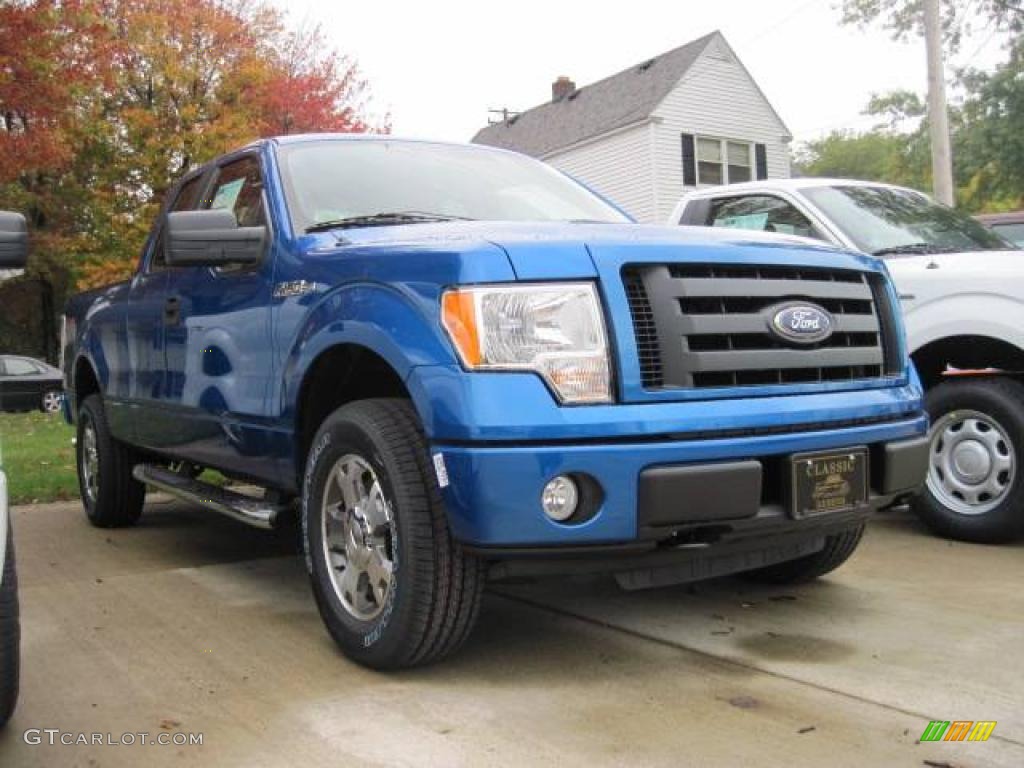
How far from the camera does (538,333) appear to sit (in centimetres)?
296

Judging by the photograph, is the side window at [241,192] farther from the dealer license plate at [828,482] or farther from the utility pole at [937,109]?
the utility pole at [937,109]

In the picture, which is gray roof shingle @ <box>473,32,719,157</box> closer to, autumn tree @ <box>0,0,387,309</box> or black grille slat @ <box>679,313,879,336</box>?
autumn tree @ <box>0,0,387,309</box>

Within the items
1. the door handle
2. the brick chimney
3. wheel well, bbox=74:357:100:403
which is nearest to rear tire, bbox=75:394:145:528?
wheel well, bbox=74:357:100:403

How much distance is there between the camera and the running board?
402 centimetres

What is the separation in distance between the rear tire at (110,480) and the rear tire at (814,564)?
3.71m

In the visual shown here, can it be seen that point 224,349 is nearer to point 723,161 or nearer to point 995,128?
point 723,161

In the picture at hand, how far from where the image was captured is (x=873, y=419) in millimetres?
3498

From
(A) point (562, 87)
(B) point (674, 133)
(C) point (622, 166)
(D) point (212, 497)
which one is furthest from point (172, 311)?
(A) point (562, 87)

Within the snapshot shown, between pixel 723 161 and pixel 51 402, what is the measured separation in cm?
1702

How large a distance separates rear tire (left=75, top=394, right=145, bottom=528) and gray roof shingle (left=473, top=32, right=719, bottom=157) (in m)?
20.7

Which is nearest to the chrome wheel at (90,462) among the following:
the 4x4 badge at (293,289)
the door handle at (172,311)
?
the door handle at (172,311)

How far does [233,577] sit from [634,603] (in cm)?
192

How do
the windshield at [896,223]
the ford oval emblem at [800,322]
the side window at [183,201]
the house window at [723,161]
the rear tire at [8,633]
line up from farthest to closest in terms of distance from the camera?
the house window at [723,161] < the windshield at [896,223] < the side window at [183,201] < the ford oval emblem at [800,322] < the rear tire at [8,633]

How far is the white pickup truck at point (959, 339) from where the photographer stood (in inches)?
194
